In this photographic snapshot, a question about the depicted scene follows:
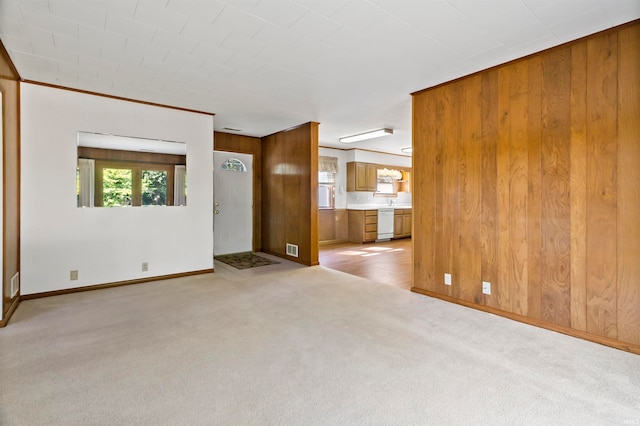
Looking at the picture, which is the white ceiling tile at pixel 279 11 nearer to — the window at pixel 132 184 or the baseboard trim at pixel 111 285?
the window at pixel 132 184

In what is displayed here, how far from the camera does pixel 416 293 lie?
383 centimetres

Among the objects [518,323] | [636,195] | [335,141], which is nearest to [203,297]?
[518,323]

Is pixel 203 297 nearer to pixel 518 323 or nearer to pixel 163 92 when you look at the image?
pixel 163 92

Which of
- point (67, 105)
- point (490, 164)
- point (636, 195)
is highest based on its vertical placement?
point (67, 105)

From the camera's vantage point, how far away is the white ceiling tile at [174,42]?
2.54m

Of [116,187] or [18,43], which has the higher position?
[18,43]

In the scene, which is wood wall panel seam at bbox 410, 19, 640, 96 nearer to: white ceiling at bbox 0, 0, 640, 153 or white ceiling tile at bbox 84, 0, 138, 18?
white ceiling at bbox 0, 0, 640, 153

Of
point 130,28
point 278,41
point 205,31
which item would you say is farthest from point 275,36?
point 130,28

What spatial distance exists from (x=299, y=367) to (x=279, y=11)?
245 cm

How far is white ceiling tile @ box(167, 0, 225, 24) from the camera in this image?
212 cm

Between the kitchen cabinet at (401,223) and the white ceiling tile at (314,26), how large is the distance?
21.9 ft

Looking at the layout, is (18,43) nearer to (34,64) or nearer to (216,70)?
(34,64)

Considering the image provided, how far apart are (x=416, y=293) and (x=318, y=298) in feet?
3.90

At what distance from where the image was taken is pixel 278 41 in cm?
261
